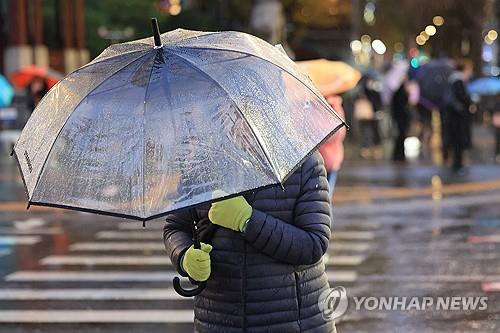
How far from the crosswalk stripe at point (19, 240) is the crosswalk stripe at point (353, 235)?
3471 mm

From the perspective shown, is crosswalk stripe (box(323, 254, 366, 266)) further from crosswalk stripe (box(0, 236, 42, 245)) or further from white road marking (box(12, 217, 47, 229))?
white road marking (box(12, 217, 47, 229))

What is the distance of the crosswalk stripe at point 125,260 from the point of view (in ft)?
34.5

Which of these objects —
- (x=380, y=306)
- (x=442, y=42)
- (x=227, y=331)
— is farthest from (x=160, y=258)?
(x=442, y=42)

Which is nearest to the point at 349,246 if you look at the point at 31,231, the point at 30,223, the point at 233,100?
the point at 31,231

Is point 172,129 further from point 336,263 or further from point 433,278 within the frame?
point 336,263

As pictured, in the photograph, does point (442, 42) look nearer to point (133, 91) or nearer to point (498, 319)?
point (498, 319)

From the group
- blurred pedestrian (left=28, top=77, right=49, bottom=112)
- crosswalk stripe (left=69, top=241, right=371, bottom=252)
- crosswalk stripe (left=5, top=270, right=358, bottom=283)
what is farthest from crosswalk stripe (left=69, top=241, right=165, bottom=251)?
blurred pedestrian (left=28, top=77, right=49, bottom=112)

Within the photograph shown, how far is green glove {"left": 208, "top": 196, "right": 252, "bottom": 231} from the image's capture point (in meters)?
3.95

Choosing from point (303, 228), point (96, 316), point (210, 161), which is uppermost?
point (210, 161)

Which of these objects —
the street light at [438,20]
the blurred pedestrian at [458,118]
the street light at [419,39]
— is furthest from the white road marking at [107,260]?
the street light at [419,39]

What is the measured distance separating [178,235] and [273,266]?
0.44 meters

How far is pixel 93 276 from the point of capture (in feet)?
32.6

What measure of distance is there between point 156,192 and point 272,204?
0.55m

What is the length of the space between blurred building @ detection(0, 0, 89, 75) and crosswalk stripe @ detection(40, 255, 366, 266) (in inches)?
951
